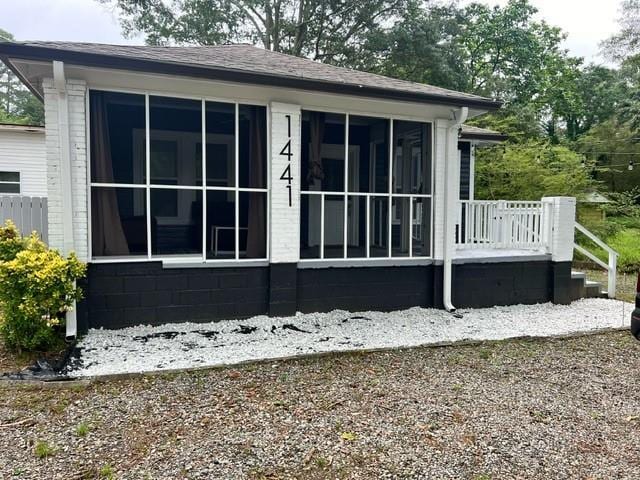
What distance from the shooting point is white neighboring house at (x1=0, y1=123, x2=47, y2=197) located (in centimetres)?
1239

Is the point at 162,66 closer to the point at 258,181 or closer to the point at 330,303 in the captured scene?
the point at 258,181

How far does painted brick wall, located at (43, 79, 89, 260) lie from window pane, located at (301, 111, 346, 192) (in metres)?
2.75

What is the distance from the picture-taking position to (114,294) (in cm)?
522

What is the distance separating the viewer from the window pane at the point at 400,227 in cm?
721

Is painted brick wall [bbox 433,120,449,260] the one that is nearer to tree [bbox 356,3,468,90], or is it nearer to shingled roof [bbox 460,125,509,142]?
shingled roof [bbox 460,125,509,142]

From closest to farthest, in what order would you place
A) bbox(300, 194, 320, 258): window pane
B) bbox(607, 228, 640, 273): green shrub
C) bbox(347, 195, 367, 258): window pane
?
bbox(300, 194, 320, 258): window pane → bbox(347, 195, 367, 258): window pane → bbox(607, 228, 640, 273): green shrub

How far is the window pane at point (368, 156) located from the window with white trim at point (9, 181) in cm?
965

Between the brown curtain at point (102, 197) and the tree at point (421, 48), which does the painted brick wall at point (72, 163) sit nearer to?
the brown curtain at point (102, 197)

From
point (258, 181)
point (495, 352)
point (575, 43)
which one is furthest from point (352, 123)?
point (575, 43)

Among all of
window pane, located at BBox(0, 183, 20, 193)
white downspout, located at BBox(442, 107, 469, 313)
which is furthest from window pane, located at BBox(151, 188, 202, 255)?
window pane, located at BBox(0, 183, 20, 193)

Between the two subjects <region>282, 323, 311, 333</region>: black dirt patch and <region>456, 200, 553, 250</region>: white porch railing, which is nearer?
→ <region>282, 323, 311, 333</region>: black dirt patch

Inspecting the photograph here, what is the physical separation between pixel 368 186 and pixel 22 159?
32.3 feet

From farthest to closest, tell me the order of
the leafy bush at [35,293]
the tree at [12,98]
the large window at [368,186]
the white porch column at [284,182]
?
the tree at [12,98] < the large window at [368,186] < the white porch column at [284,182] < the leafy bush at [35,293]

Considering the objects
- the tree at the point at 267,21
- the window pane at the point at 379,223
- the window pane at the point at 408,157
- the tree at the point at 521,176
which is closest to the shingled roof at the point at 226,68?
the window pane at the point at 408,157
